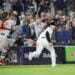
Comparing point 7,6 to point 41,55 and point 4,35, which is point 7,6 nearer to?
point 41,55

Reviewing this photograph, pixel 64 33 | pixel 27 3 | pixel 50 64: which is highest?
pixel 27 3

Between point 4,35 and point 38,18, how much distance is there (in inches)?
160

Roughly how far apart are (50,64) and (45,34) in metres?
2.65

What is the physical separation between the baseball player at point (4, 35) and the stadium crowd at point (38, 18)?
1.06ft

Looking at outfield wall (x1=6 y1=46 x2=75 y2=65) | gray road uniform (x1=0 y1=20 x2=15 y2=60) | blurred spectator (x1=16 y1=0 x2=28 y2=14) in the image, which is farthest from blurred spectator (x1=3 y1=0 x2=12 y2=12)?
gray road uniform (x1=0 y1=20 x2=15 y2=60)

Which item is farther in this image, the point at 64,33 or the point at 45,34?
the point at 64,33

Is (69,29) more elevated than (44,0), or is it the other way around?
(44,0)

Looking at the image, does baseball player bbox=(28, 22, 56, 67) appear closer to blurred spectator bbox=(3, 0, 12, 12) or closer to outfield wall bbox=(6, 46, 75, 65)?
outfield wall bbox=(6, 46, 75, 65)

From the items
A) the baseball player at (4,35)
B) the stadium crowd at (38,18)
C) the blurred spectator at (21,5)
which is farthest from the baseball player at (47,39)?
the blurred spectator at (21,5)

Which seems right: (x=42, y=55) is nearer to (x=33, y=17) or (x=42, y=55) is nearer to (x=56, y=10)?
(x=33, y=17)

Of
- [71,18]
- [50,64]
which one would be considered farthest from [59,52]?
[71,18]

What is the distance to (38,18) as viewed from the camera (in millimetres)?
23594

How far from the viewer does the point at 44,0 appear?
26.8 metres

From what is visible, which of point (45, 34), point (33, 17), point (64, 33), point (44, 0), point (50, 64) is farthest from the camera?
point (44, 0)
